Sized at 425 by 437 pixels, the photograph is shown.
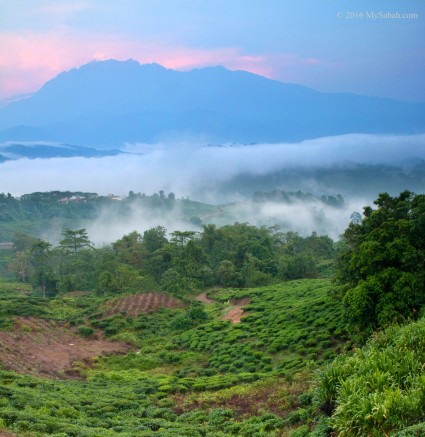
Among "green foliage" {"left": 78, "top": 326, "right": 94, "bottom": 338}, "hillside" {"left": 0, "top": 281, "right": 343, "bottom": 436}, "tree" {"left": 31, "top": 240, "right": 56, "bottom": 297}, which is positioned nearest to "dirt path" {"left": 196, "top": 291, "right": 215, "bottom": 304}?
"hillside" {"left": 0, "top": 281, "right": 343, "bottom": 436}

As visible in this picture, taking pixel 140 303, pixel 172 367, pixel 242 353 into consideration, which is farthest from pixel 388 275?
pixel 140 303

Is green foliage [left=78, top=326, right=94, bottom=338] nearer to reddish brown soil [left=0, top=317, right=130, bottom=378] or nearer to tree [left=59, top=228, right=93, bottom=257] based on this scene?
reddish brown soil [left=0, top=317, right=130, bottom=378]

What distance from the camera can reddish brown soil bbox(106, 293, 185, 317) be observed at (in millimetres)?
40031

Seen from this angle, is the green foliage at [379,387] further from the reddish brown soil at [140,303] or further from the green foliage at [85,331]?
the reddish brown soil at [140,303]

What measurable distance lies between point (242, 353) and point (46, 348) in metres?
12.7

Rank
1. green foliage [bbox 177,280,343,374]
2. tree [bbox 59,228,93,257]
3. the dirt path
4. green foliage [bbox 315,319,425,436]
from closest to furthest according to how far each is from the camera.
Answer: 1. green foliage [bbox 315,319,425,436]
2. green foliage [bbox 177,280,343,374]
3. the dirt path
4. tree [bbox 59,228,93,257]

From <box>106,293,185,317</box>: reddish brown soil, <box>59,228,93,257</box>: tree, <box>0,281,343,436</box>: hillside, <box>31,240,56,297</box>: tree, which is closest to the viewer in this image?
<box>0,281,343,436</box>: hillside

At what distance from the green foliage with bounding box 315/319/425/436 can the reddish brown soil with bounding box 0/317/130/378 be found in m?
16.9

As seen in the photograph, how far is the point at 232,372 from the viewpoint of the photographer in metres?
23.1

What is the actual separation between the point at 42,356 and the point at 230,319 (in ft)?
42.8

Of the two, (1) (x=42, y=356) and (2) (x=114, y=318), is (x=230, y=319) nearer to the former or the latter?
(2) (x=114, y=318)

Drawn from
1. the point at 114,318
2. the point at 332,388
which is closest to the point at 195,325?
the point at 114,318

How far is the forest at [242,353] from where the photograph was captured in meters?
11.5

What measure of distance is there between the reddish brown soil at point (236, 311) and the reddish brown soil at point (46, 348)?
25.9 feet
